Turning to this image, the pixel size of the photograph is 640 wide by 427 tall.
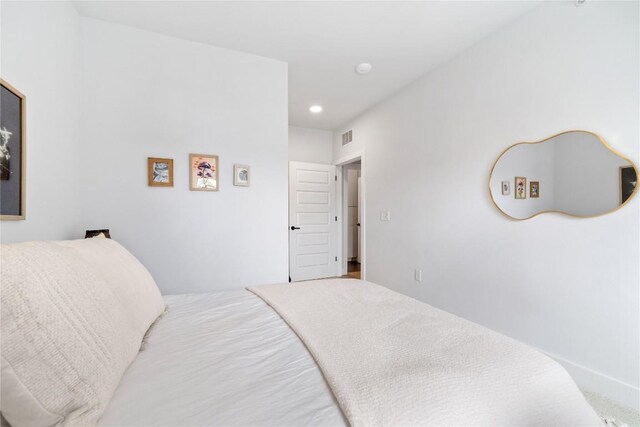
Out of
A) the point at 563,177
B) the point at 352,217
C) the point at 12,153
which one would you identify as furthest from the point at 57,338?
the point at 352,217

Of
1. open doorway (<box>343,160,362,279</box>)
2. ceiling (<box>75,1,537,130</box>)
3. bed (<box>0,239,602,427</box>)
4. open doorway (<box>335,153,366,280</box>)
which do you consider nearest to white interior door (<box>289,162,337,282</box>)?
open doorway (<box>335,153,366,280</box>)

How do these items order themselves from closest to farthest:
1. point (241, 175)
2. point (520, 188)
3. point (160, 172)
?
1. point (520, 188)
2. point (160, 172)
3. point (241, 175)

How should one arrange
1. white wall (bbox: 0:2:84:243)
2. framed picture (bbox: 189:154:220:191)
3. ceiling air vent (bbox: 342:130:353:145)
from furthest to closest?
1. ceiling air vent (bbox: 342:130:353:145)
2. framed picture (bbox: 189:154:220:191)
3. white wall (bbox: 0:2:84:243)

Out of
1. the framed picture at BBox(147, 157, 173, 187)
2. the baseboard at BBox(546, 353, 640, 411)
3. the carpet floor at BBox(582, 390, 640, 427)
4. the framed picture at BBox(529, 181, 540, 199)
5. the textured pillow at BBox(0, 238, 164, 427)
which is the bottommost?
the carpet floor at BBox(582, 390, 640, 427)

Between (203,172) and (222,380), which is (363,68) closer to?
(203,172)

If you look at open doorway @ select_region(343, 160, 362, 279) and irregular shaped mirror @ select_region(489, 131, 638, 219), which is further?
open doorway @ select_region(343, 160, 362, 279)

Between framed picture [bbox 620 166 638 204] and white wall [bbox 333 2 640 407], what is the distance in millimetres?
69

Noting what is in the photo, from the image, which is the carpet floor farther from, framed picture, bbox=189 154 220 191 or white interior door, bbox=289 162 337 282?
white interior door, bbox=289 162 337 282

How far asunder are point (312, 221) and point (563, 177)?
3281 millimetres

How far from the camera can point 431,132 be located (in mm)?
2814

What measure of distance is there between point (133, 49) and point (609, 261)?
367 centimetres

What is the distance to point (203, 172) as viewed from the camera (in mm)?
2330

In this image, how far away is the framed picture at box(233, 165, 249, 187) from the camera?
2.44 m

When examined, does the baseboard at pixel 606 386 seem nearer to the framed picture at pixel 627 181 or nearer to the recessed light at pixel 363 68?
the framed picture at pixel 627 181
